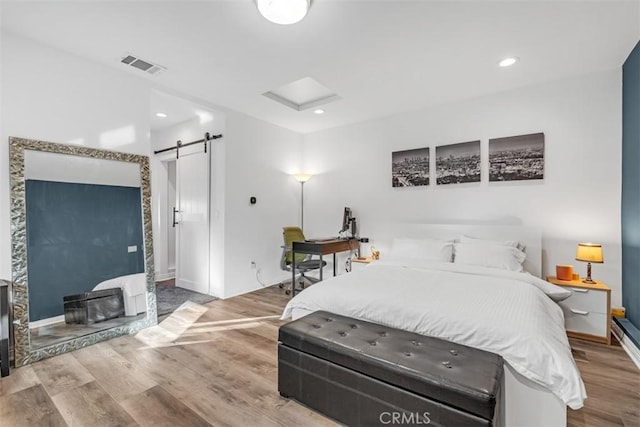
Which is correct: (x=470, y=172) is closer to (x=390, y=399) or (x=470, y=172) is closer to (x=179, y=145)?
(x=390, y=399)

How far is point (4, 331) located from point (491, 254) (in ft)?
14.2

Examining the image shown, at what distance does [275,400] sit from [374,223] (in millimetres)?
3067

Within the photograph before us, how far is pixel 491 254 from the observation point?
3.07 meters

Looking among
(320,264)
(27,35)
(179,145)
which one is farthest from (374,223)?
(27,35)

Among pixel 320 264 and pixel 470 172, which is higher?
pixel 470 172

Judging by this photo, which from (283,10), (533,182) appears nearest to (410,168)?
(533,182)

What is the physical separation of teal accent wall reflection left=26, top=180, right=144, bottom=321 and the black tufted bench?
2.10 metres

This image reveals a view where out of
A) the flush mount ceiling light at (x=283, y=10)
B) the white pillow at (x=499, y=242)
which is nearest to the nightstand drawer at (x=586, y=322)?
the white pillow at (x=499, y=242)

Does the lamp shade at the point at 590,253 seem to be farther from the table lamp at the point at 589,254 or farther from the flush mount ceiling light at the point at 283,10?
the flush mount ceiling light at the point at 283,10

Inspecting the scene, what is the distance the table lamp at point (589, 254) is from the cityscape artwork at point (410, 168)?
5.90ft

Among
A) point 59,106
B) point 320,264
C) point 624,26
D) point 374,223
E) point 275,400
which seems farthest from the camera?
point 374,223

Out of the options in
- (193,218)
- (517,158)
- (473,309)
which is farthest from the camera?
(193,218)

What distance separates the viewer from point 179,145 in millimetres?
4668

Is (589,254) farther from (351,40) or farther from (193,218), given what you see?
(193,218)
